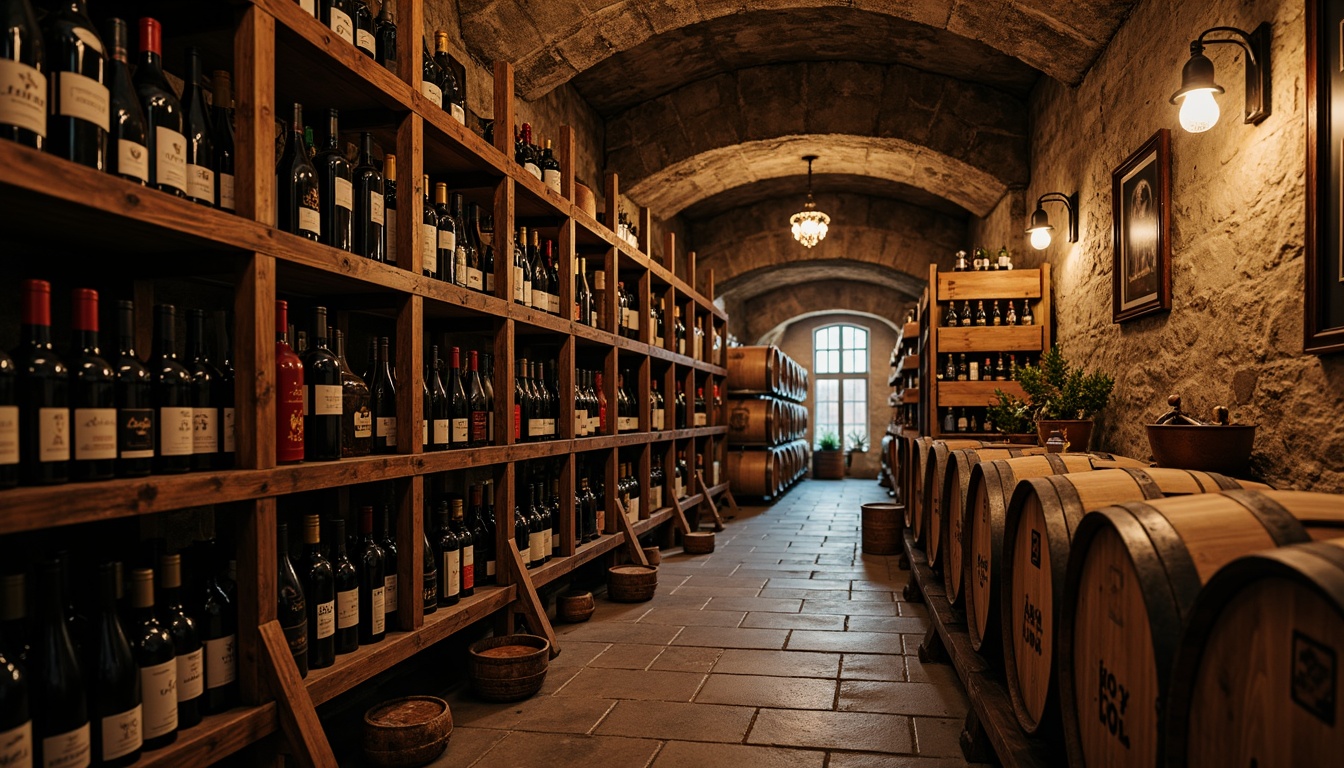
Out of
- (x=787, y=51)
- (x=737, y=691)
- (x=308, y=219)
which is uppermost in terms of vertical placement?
(x=787, y=51)

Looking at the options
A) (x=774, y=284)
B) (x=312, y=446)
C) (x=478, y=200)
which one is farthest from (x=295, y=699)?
(x=774, y=284)

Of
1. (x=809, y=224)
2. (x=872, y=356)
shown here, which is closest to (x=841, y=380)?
(x=872, y=356)

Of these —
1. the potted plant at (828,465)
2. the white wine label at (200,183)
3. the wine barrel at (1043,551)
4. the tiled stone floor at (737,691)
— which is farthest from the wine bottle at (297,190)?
the potted plant at (828,465)

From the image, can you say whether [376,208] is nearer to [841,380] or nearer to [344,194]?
[344,194]

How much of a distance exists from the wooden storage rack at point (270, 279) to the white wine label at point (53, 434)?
0.10 meters

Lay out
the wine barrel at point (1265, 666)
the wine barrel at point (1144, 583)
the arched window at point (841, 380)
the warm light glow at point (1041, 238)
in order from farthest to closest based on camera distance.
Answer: the arched window at point (841, 380) → the warm light glow at point (1041, 238) → the wine barrel at point (1144, 583) → the wine barrel at point (1265, 666)

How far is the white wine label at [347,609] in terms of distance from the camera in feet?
7.61

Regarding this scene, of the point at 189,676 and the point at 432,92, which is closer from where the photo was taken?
the point at 189,676

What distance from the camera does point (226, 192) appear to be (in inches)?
78.0

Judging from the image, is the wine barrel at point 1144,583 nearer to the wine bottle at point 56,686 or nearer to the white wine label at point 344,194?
the wine bottle at point 56,686

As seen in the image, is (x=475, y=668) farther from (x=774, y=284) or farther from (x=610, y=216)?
(x=774, y=284)

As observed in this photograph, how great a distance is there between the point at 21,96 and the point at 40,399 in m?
0.56

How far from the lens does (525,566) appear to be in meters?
3.46

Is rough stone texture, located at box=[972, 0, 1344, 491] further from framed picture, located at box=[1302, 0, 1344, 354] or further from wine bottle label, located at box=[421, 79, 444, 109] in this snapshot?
wine bottle label, located at box=[421, 79, 444, 109]
